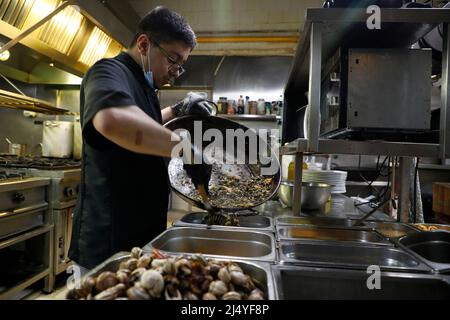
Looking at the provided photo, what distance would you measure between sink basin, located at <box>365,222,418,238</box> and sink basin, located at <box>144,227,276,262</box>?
634 millimetres

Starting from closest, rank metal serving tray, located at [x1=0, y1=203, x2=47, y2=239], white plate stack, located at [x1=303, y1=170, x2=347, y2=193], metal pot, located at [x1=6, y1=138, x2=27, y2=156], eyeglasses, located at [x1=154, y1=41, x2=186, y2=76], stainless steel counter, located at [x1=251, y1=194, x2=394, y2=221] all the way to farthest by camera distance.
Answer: eyeglasses, located at [x1=154, y1=41, x2=186, y2=76]
stainless steel counter, located at [x1=251, y1=194, x2=394, y2=221]
metal serving tray, located at [x1=0, y1=203, x2=47, y2=239]
white plate stack, located at [x1=303, y1=170, x2=347, y2=193]
metal pot, located at [x1=6, y1=138, x2=27, y2=156]

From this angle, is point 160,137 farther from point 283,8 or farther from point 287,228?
point 283,8

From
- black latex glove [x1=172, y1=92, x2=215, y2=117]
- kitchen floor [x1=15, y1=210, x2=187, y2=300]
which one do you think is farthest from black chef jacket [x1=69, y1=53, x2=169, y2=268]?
kitchen floor [x1=15, y1=210, x2=187, y2=300]

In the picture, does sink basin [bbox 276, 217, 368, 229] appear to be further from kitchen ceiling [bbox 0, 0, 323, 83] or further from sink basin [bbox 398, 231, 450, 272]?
kitchen ceiling [bbox 0, 0, 323, 83]

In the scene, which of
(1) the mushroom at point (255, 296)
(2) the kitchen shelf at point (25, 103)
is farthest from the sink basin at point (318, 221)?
(2) the kitchen shelf at point (25, 103)

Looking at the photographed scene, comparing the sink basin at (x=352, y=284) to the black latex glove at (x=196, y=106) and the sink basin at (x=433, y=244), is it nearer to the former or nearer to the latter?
the sink basin at (x=433, y=244)

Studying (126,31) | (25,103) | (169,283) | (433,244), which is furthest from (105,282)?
(126,31)

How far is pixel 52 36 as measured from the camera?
2.57 meters

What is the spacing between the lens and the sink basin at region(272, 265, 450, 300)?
87 centimetres

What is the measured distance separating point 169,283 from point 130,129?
0.50 meters

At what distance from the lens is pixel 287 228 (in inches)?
54.8

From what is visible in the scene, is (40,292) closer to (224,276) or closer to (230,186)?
(230,186)

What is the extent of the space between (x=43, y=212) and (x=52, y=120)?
1.39 metres
